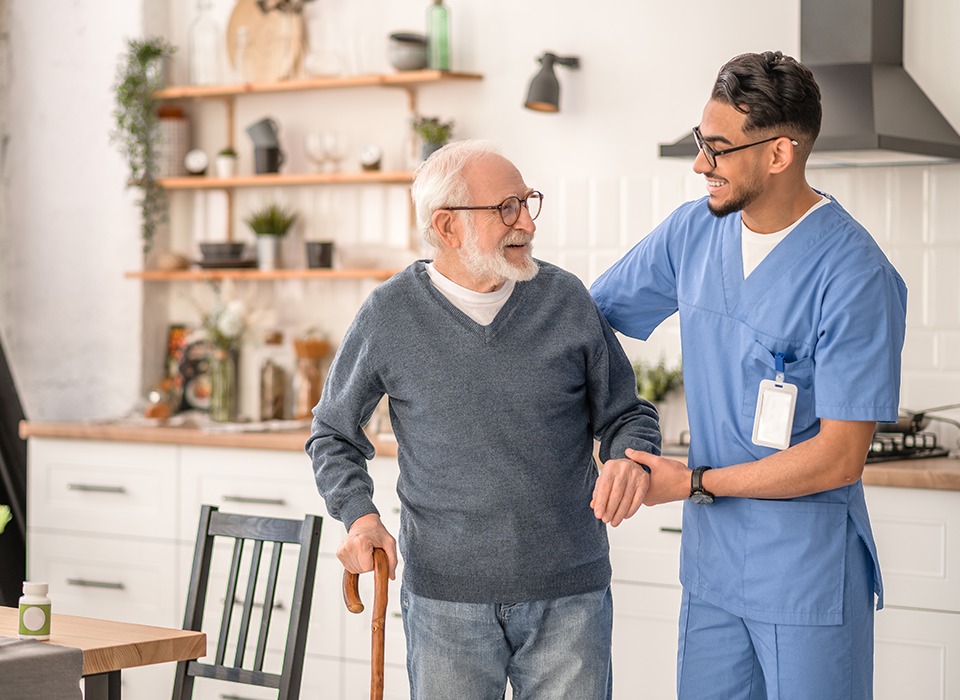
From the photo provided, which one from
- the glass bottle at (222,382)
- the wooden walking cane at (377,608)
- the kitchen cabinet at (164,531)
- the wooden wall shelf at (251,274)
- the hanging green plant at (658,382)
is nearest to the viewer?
the wooden walking cane at (377,608)

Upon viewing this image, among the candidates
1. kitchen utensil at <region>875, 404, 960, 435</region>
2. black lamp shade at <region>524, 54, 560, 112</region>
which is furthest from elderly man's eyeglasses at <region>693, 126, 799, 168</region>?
black lamp shade at <region>524, 54, 560, 112</region>

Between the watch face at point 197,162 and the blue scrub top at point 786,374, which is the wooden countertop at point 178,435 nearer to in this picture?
the watch face at point 197,162

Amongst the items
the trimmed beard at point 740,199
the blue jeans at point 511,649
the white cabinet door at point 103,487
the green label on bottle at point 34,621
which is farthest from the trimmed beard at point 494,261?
the white cabinet door at point 103,487

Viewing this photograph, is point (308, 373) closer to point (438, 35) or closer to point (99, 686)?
point (438, 35)

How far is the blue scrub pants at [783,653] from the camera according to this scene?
177cm

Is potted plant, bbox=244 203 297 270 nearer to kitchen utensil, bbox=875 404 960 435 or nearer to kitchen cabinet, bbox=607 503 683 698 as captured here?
kitchen cabinet, bbox=607 503 683 698

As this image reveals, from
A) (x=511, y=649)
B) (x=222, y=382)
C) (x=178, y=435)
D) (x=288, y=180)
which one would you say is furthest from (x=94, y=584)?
(x=511, y=649)

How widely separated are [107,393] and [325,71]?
152cm

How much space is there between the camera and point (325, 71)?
405 cm

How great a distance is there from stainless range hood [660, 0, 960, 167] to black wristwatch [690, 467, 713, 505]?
5.17ft

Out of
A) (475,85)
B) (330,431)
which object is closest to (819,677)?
(330,431)

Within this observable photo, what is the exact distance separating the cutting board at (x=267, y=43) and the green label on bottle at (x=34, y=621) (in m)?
2.73

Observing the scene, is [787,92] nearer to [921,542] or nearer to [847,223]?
[847,223]

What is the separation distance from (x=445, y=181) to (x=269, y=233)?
2391mm
